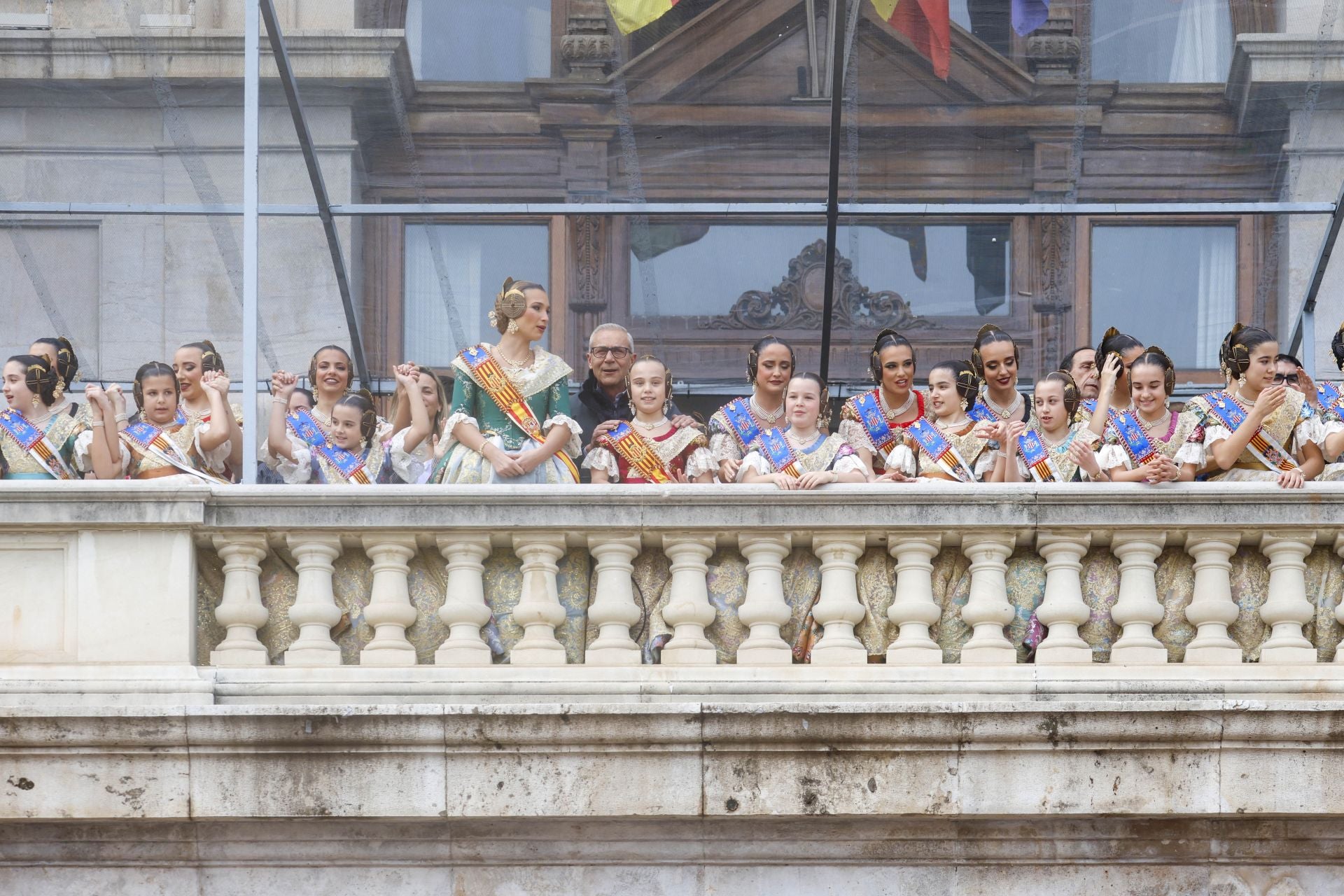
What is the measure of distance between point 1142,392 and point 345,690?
11.6 feet

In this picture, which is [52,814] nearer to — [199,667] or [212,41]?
[199,667]

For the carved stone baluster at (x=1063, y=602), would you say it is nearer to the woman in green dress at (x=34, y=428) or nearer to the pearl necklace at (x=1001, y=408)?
the pearl necklace at (x=1001, y=408)

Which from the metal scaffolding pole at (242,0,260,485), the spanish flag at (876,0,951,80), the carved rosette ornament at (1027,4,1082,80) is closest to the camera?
the metal scaffolding pole at (242,0,260,485)

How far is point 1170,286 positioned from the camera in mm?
12242

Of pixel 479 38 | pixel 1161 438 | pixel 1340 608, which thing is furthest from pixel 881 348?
pixel 479 38

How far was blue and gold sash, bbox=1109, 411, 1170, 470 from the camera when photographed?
899 cm

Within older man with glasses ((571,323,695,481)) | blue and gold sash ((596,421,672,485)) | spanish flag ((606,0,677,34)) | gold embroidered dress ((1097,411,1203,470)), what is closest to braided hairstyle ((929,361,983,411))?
gold embroidered dress ((1097,411,1203,470))

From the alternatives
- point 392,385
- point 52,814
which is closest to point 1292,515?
point 52,814

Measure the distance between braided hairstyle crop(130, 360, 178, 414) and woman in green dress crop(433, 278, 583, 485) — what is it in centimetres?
120

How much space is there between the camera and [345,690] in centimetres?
796

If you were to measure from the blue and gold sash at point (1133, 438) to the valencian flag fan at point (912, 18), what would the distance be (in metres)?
3.23

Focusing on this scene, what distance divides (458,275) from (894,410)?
11.2 ft

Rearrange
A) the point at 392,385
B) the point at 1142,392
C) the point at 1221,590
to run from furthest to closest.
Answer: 1. the point at 392,385
2. the point at 1142,392
3. the point at 1221,590

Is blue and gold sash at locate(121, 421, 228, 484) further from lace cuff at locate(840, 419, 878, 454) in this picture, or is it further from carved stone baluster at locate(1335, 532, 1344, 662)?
carved stone baluster at locate(1335, 532, 1344, 662)
